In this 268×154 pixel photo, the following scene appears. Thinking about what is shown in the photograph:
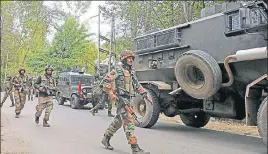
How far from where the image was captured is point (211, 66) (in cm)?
675

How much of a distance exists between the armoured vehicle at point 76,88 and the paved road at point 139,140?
6.30m

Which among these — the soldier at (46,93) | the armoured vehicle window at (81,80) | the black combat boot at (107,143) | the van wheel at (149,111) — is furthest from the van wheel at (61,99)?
the black combat boot at (107,143)

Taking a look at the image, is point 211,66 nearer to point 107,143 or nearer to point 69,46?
point 107,143

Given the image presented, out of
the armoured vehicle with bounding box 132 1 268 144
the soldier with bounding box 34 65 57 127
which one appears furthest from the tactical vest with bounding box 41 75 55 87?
the armoured vehicle with bounding box 132 1 268 144

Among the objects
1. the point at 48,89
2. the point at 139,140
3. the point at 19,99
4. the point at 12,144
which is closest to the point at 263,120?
the point at 139,140

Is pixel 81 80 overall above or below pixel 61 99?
above

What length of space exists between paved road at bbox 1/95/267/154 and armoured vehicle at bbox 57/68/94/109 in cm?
630

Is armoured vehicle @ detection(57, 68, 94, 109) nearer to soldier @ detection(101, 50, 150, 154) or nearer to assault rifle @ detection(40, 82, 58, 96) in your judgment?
assault rifle @ detection(40, 82, 58, 96)

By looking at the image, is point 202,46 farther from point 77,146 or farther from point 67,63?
point 67,63

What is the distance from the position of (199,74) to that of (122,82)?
212 cm

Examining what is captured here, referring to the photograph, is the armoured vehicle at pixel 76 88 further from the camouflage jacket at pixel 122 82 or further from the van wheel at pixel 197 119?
the camouflage jacket at pixel 122 82

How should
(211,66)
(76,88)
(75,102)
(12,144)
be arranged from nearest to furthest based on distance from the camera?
(12,144)
(211,66)
(75,102)
(76,88)

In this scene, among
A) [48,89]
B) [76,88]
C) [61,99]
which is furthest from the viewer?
[61,99]

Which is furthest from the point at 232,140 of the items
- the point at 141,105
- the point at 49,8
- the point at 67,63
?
the point at 67,63
